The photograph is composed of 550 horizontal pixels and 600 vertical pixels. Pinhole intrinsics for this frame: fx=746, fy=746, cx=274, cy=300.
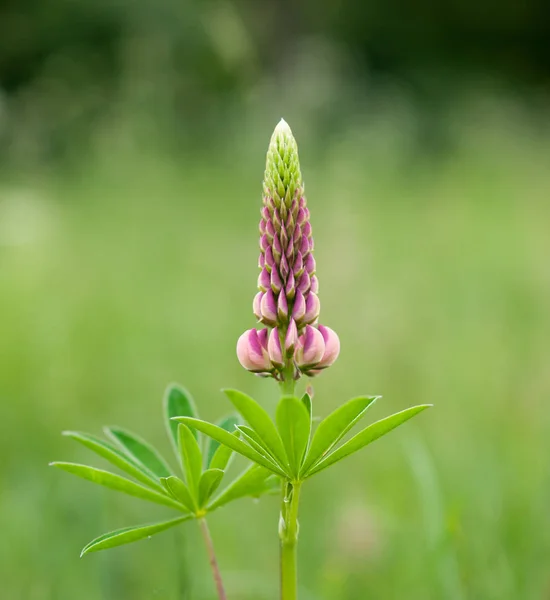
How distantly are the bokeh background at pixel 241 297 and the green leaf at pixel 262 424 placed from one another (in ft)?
1.14

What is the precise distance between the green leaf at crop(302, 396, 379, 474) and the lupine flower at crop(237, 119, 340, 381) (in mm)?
83

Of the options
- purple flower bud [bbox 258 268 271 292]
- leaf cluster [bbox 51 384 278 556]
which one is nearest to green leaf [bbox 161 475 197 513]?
leaf cluster [bbox 51 384 278 556]

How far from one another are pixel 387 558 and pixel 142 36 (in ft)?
19.7

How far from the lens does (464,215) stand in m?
4.71

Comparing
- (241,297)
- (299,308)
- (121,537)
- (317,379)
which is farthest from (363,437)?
(241,297)

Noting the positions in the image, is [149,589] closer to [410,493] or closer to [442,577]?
[442,577]

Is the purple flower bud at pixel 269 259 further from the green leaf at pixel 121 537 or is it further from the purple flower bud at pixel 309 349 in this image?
the green leaf at pixel 121 537

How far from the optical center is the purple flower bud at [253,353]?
0.74 m

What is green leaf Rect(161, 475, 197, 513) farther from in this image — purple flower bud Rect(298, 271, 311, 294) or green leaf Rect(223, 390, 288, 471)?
purple flower bud Rect(298, 271, 311, 294)

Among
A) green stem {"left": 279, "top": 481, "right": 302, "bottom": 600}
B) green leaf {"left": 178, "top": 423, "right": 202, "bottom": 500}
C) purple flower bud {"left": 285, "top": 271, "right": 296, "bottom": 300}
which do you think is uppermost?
purple flower bud {"left": 285, "top": 271, "right": 296, "bottom": 300}

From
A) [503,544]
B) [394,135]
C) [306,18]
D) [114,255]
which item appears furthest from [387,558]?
[306,18]

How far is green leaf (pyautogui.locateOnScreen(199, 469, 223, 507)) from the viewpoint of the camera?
75cm

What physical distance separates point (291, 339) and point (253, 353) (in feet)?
0.13

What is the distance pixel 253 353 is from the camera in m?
0.74
